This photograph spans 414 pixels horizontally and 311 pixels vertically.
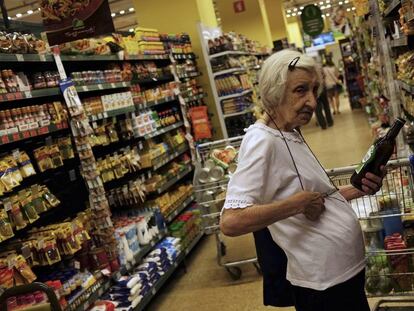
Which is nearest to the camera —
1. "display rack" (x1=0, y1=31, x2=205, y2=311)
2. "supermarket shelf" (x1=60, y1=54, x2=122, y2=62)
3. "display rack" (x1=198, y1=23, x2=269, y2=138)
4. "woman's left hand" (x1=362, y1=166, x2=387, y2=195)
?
"woman's left hand" (x1=362, y1=166, x2=387, y2=195)

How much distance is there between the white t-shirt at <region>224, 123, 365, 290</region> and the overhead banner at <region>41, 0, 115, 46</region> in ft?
8.13

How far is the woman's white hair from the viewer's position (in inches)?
71.1

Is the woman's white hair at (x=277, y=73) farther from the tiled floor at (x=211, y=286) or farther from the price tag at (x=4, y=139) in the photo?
the tiled floor at (x=211, y=286)

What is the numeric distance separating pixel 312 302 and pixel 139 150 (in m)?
3.95

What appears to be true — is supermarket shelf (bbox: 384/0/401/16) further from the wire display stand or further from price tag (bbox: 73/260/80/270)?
price tag (bbox: 73/260/80/270)

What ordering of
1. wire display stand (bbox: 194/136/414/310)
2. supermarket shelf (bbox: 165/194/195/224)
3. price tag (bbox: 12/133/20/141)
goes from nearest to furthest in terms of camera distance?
1. wire display stand (bbox: 194/136/414/310)
2. price tag (bbox: 12/133/20/141)
3. supermarket shelf (bbox: 165/194/195/224)

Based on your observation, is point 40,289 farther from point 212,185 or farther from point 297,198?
point 212,185

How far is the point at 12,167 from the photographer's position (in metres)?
3.41

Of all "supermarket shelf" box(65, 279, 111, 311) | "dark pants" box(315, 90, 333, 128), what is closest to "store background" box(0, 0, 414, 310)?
"supermarket shelf" box(65, 279, 111, 311)

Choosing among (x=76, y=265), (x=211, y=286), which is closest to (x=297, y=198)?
(x=76, y=265)

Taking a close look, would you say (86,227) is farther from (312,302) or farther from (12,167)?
(312,302)

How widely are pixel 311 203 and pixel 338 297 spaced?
0.39 m

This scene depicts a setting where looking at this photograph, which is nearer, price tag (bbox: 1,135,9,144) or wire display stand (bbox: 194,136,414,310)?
wire display stand (bbox: 194,136,414,310)

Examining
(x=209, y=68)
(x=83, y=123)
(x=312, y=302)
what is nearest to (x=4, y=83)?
(x=83, y=123)
